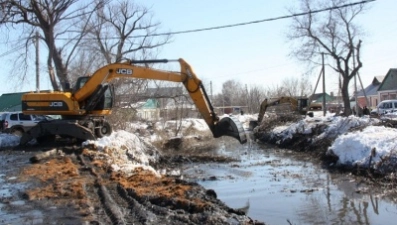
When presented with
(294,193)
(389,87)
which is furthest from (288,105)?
(389,87)

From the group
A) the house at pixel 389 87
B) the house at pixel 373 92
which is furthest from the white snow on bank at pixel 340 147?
the house at pixel 373 92

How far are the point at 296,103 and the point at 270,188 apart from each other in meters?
26.6

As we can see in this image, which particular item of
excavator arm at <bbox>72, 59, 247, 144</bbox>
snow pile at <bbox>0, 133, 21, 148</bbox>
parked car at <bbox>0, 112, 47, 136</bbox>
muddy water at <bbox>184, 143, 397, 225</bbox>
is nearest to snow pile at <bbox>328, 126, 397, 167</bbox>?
muddy water at <bbox>184, 143, 397, 225</bbox>

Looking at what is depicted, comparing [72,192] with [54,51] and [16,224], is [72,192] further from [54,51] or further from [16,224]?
[54,51]

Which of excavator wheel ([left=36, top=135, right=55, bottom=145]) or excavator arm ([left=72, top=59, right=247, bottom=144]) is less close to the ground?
excavator arm ([left=72, top=59, right=247, bottom=144])

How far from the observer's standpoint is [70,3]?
34.7 m

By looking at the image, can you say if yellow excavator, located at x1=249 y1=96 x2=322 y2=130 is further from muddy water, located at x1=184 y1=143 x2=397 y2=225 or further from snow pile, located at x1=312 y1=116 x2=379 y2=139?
muddy water, located at x1=184 y1=143 x2=397 y2=225

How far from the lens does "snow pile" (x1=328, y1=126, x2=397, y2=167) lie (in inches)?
577

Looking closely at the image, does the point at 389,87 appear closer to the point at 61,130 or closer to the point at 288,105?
the point at 288,105

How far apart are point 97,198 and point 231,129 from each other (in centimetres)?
809

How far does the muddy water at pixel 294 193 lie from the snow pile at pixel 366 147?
0.83 metres

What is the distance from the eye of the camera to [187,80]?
18516mm

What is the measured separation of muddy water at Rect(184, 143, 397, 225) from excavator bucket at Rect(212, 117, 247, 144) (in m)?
1.23

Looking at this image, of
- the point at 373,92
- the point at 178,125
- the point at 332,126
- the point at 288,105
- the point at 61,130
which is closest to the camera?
the point at 61,130
